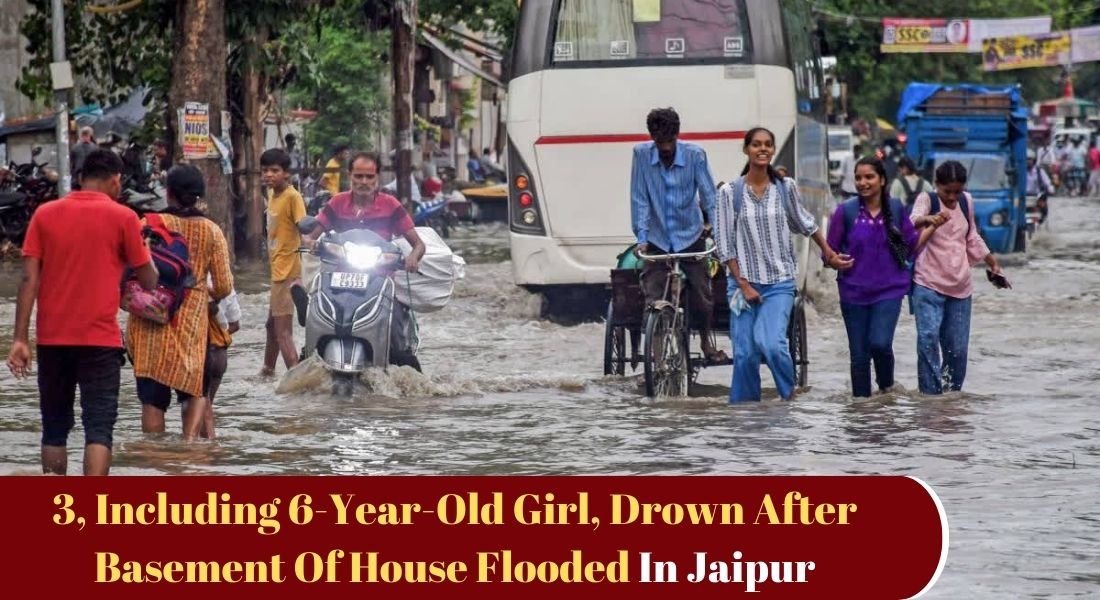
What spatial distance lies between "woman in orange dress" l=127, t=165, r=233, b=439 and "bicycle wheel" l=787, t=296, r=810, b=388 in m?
3.97

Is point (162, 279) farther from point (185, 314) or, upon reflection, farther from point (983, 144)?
point (983, 144)

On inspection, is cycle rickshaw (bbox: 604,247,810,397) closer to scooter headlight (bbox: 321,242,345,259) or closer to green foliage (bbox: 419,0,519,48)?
scooter headlight (bbox: 321,242,345,259)

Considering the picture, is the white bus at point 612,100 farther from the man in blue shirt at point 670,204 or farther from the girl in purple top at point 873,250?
the girl in purple top at point 873,250

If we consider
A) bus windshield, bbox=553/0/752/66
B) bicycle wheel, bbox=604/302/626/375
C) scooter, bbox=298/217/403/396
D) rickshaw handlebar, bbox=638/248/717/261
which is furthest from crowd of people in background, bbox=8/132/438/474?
bus windshield, bbox=553/0/752/66

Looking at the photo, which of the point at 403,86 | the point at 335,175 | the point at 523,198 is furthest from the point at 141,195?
the point at 523,198

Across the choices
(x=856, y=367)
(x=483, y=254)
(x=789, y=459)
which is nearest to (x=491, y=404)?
(x=856, y=367)

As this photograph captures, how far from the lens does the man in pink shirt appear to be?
40.6 ft

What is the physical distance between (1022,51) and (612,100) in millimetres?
40729

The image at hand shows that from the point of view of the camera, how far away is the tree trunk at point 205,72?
19969 mm

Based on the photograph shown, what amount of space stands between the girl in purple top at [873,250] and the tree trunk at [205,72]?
9211mm

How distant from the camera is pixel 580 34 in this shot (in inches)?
720

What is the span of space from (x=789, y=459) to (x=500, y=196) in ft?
106

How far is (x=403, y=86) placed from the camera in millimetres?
29812

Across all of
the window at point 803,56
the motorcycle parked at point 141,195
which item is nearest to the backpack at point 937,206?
the window at point 803,56
